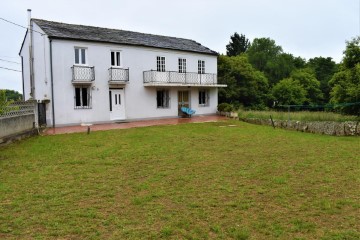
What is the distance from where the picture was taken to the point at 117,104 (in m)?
23.9

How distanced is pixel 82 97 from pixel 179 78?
8502 millimetres

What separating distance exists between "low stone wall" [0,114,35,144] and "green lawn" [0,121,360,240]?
1440 millimetres

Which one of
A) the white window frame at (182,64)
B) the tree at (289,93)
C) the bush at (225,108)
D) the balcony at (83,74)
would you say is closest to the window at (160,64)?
the white window frame at (182,64)

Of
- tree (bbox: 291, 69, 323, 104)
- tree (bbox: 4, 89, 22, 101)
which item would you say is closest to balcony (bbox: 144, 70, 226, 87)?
tree (bbox: 4, 89, 22, 101)

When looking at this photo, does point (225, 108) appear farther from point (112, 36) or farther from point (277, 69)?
point (277, 69)

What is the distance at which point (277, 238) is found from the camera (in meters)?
4.63

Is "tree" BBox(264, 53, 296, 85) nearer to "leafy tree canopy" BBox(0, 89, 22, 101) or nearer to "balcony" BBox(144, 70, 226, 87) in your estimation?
"balcony" BBox(144, 70, 226, 87)

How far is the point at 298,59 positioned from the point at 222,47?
17243mm

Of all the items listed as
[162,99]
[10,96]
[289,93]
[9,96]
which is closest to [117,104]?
[162,99]

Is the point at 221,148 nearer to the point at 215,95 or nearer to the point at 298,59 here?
the point at 215,95

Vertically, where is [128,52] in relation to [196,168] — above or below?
above

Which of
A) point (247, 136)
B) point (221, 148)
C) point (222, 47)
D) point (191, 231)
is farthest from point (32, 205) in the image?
point (222, 47)

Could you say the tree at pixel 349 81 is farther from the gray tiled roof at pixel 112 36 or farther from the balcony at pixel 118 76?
the balcony at pixel 118 76

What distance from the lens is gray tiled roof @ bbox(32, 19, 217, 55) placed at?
21.1 metres
